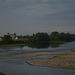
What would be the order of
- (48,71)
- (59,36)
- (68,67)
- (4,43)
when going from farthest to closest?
(59,36) < (4,43) < (68,67) < (48,71)

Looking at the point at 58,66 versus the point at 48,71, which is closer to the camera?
the point at 48,71

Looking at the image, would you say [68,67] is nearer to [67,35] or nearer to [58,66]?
[58,66]

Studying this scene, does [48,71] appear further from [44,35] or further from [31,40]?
[44,35]

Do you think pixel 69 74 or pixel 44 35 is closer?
pixel 69 74

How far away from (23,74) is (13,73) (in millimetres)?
1454

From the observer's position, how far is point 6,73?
2359cm

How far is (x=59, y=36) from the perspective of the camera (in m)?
149

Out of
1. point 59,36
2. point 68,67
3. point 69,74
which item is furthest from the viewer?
point 59,36

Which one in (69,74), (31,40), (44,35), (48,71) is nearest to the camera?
(69,74)

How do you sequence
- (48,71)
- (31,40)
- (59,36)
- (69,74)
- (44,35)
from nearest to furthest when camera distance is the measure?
(69,74)
(48,71)
(31,40)
(44,35)
(59,36)

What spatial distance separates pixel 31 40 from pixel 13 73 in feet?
318

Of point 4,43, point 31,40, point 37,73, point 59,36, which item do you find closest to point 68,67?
point 37,73

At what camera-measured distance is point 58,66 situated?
26953 millimetres

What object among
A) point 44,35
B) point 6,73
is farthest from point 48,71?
point 44,35
